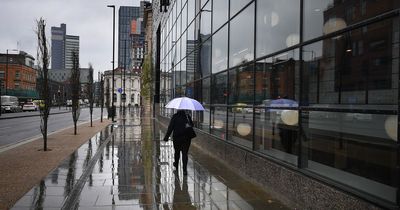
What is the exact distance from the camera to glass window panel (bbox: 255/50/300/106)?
311 inches

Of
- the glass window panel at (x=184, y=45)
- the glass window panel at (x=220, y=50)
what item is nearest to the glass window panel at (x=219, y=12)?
the glass window panel at (x=220, y=50)

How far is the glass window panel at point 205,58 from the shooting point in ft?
52.1

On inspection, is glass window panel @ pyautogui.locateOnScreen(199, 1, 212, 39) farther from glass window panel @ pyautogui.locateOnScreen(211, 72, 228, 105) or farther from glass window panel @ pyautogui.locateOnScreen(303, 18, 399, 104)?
glass window panel @ pyautogui.locateOnScreen(303, 18, 399, 104)

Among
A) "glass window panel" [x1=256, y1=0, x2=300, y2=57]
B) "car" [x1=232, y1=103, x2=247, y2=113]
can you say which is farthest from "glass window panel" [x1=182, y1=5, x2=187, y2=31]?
"glass window panel" [x1=256, y1=0, x2=300, y2=57]

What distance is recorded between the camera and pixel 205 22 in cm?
1680

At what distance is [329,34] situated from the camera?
21.6ft

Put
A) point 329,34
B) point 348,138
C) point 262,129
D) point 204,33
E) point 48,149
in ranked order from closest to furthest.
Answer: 1. point 329,34
2. point 348,138
3. point 262,129
4. point 48,149
5. point 204,33

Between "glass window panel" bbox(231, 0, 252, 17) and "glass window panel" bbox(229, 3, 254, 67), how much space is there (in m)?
0.19

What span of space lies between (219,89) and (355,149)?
24.3 feet

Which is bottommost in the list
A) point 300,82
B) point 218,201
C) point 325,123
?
point 218,201

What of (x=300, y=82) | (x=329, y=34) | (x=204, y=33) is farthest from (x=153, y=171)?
(x=204, y=33)

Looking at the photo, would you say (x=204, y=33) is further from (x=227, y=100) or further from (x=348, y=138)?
(x=348, y=138)

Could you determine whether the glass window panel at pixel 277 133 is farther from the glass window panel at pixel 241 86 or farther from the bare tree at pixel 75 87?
the bare tree at pixel 75 87

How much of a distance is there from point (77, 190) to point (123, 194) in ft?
3.24
